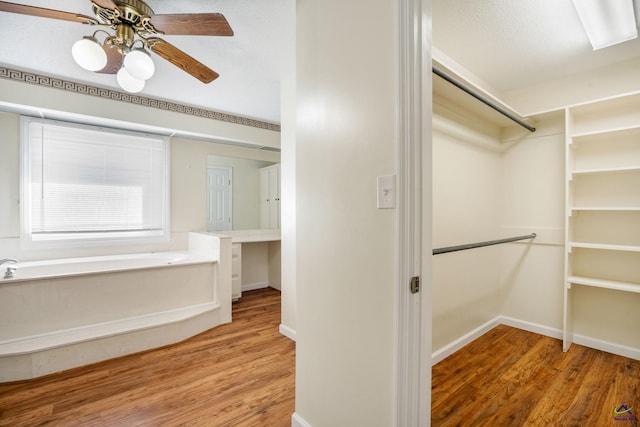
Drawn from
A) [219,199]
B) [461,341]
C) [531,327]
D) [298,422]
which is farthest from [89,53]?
[531,327]

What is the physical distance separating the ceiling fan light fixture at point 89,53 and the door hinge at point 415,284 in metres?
1.83

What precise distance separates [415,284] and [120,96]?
3421 millimetres

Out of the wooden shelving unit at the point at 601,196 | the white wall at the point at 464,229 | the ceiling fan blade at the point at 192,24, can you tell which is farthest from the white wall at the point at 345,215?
the wooden shelving unit at the point at 601,196

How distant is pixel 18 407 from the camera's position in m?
1.74

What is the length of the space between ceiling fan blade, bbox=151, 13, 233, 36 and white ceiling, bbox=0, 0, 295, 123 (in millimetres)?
303

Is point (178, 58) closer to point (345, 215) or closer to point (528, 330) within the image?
point (345, 215)

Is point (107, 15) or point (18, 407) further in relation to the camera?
point (18, 407)

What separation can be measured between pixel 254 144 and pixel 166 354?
8.86ft

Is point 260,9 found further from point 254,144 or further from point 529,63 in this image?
point 254,144

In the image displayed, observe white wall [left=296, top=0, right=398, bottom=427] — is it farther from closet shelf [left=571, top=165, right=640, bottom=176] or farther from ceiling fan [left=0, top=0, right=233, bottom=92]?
closet shelf [left=571, top=165, right=640, bottom=176]

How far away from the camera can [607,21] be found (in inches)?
70.2

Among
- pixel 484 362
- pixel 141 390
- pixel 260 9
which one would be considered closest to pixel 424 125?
pixel 260 9

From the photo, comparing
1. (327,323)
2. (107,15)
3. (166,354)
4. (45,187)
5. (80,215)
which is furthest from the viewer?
(80,215)

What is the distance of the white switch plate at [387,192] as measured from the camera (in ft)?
3.44
